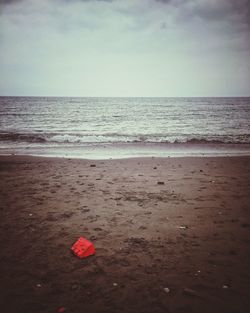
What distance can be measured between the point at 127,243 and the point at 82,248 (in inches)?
35.0

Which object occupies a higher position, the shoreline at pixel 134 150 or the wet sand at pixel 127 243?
the shoreline at pixel 134 150

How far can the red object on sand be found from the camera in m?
4.21

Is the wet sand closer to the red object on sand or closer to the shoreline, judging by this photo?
the red object on sand

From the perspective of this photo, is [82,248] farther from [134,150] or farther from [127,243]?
[134,150]

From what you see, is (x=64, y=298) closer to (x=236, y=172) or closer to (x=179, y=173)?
(x=179, y=173)

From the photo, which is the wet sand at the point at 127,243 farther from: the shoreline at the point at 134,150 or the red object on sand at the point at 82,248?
the shoreline at the point at 134,150

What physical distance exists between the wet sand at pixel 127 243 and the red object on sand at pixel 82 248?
11 centimetres

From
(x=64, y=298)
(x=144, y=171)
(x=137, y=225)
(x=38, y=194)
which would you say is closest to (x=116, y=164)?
(x=144, y=171)

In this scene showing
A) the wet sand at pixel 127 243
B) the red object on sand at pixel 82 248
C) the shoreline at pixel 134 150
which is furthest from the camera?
the shoreline at pixel 134 150

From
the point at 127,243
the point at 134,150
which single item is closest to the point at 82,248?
the point at 127,243

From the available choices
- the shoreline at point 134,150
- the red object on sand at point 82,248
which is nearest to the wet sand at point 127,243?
the red object on sand at point 82,248

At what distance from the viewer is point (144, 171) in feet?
32.4

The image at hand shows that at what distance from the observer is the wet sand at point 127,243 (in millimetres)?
→ 3316

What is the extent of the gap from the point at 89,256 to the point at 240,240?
2902mm
